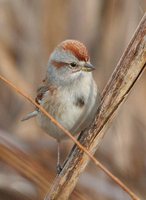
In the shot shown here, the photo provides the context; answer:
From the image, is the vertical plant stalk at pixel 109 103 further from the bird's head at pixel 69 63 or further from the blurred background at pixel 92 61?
the blurred background at pixel 92 61

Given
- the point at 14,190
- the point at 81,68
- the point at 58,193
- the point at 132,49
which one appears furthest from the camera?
the point at 14,190

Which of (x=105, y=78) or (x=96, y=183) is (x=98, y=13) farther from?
(x=96, y=183)

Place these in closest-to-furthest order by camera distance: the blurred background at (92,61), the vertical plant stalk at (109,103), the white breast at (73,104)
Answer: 1. the vertical plant stalk at (109,103)
2. the white breast at (73,104)
3. the blurred background at (92,61)

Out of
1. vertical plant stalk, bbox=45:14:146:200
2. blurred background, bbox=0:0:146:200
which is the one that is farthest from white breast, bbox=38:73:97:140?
blurred background, bbox=0:0:146:200

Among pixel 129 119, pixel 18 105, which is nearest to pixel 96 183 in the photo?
pixel 129 119

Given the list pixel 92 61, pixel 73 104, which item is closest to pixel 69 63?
pixel 73 104

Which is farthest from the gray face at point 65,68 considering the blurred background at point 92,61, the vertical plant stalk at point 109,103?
the blurred background at point 92,61

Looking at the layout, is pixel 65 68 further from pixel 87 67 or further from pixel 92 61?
pixel 92 61

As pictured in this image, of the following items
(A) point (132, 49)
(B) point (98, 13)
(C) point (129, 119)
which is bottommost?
(C) point (129, 119)
